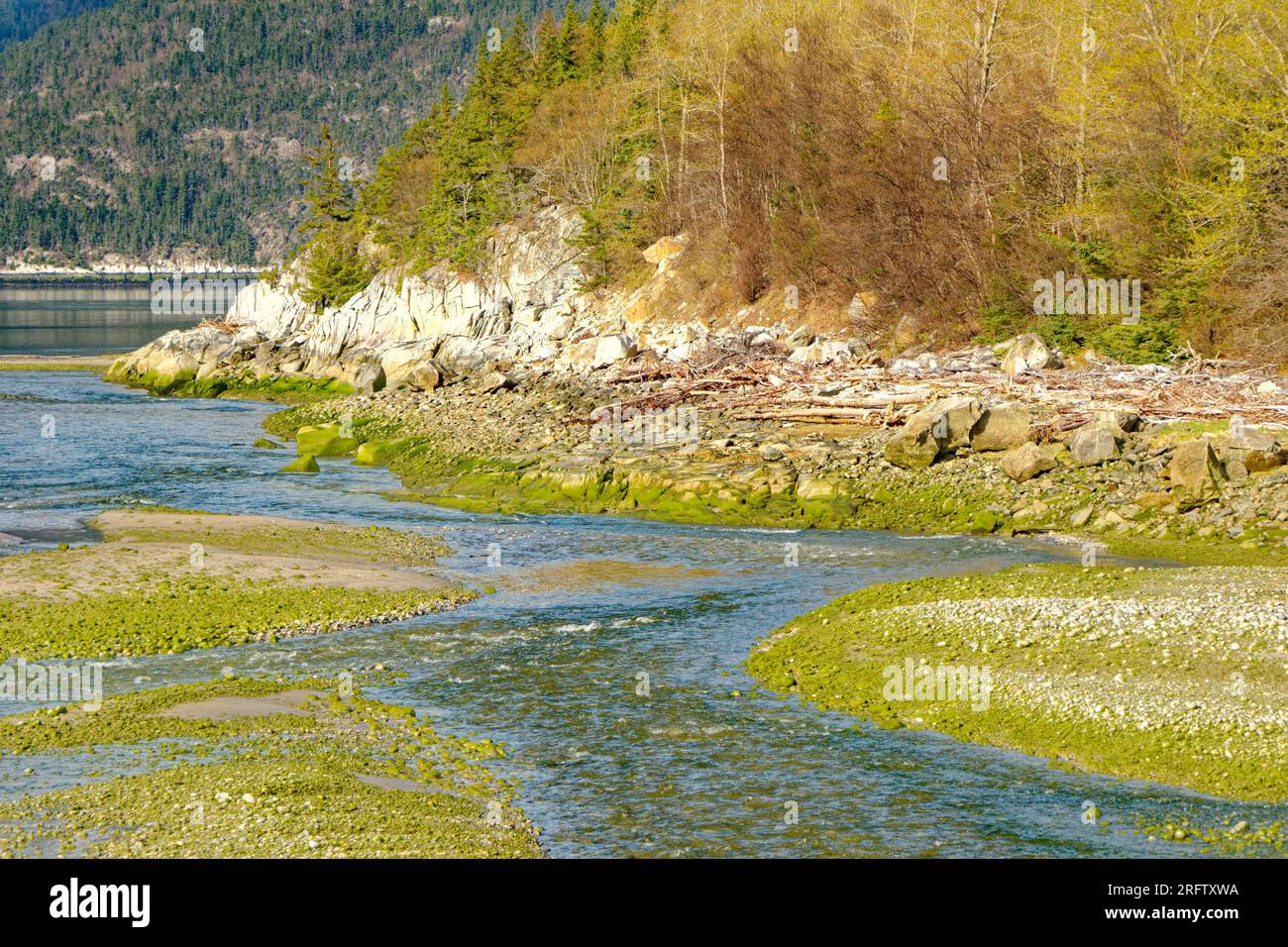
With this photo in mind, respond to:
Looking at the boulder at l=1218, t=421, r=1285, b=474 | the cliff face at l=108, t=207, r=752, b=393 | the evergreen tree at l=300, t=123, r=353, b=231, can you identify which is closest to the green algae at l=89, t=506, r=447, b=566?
the boulder at l=1218, t=421, r=1285, b=474

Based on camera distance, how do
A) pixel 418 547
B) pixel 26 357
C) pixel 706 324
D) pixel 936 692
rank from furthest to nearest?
pixel 26 357 → pixel 706 324 → pixel 418 547 → pixel 936 692

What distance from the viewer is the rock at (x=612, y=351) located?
57500 mm

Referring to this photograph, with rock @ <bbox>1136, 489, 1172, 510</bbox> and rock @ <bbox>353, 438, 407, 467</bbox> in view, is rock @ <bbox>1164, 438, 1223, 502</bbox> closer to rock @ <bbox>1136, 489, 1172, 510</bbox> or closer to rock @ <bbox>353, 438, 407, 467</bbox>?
rock @ <bbox>1136, 489, 1172, 510</bbox>

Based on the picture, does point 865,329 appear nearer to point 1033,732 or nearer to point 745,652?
point 745,652

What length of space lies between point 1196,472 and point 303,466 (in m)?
27.3

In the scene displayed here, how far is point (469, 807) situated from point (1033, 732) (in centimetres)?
740

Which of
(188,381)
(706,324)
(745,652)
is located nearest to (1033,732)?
(745,652)

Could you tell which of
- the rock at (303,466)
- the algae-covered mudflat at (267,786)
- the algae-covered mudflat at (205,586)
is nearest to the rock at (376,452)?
the rock at (303,466)

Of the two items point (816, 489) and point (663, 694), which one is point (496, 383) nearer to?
point (816, 489)

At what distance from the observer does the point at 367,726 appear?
59.2 feet

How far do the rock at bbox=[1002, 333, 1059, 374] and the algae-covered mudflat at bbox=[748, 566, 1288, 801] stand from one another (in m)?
16.7

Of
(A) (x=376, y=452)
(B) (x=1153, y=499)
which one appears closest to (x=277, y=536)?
(A) (x=376, y=452)

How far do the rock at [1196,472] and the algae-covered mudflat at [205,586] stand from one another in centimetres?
1585

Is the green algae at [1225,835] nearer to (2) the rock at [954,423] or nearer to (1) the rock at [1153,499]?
(1) the rock at [1153,499]
